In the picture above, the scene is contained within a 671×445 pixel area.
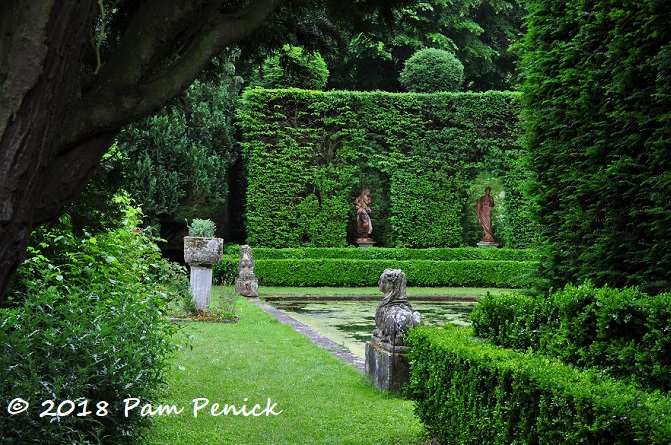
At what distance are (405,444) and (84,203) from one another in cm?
271

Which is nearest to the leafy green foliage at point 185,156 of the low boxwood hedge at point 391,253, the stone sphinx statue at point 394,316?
the low boxwood hedge at point 391,253

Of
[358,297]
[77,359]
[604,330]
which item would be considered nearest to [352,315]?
[358,297]

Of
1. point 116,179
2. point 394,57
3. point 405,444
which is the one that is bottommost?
point 405,444

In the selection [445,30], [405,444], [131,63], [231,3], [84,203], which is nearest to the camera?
[131,63]

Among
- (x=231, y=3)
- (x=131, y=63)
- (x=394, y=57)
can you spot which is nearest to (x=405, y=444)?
(x=231, y=3)

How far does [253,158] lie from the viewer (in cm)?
2114

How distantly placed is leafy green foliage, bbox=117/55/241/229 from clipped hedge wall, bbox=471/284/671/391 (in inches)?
629

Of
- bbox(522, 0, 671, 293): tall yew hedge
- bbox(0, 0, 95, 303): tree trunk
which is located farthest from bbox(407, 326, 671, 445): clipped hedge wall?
bbox(0, 0, 95, 303): tree trunk

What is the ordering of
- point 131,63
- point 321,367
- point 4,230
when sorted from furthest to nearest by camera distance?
point 321,367 < point 131,63 < point 4,230

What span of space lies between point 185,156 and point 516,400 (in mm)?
17913

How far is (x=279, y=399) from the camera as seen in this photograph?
6.07 m

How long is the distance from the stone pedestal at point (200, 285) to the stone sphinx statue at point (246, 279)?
4158 mm

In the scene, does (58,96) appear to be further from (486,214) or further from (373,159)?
(486,214)

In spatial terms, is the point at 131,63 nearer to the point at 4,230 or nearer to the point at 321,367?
the point at 4,230
